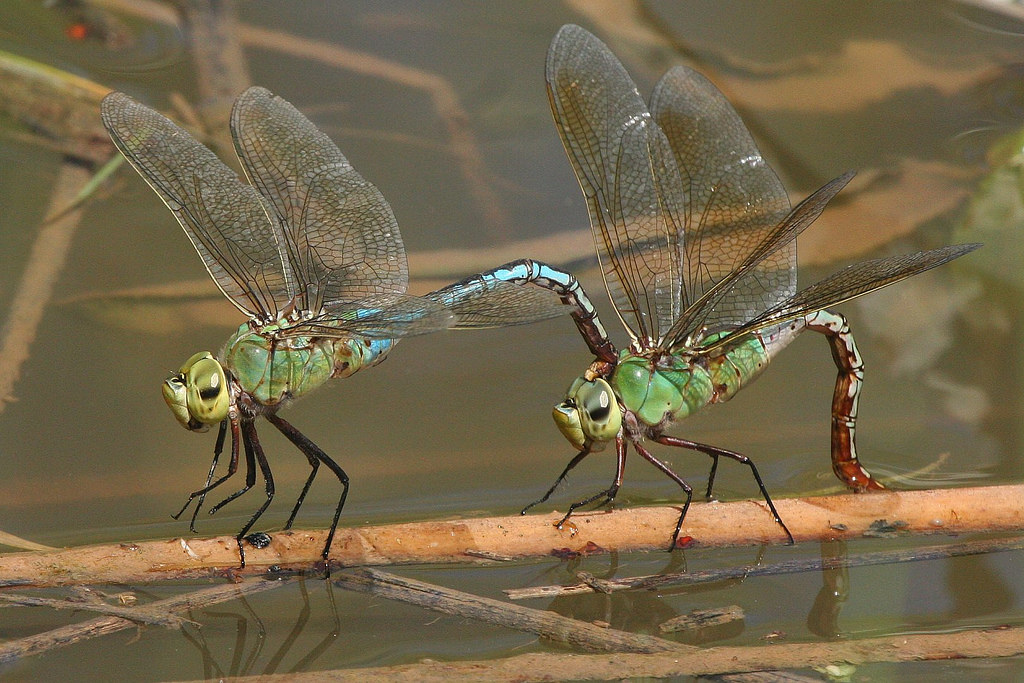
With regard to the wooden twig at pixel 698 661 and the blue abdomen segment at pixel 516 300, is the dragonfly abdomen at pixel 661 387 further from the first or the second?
the wooden twig at pixel 698 661

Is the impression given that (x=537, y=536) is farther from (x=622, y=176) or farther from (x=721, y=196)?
(x=721, y=196)

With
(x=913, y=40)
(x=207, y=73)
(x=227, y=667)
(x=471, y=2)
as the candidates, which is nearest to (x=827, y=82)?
(x=913, y=40)

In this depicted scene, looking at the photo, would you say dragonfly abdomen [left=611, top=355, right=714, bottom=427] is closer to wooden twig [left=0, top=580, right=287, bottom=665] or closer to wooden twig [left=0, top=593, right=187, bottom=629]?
wooden twig [left=0, top=580, right=287, bottom=665]

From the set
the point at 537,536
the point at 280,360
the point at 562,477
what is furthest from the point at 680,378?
the point at 280,360

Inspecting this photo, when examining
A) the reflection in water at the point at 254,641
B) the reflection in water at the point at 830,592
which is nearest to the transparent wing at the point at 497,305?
the reflection in water at the point at 254,641

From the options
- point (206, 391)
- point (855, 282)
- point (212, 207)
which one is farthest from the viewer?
point (212, 207)

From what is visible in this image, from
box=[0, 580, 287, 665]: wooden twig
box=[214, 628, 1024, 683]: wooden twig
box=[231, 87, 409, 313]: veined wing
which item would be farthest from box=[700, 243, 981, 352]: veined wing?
box=[0, 580, 287, 665]: wooden twig

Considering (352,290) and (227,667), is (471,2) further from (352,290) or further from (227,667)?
(227,667)
